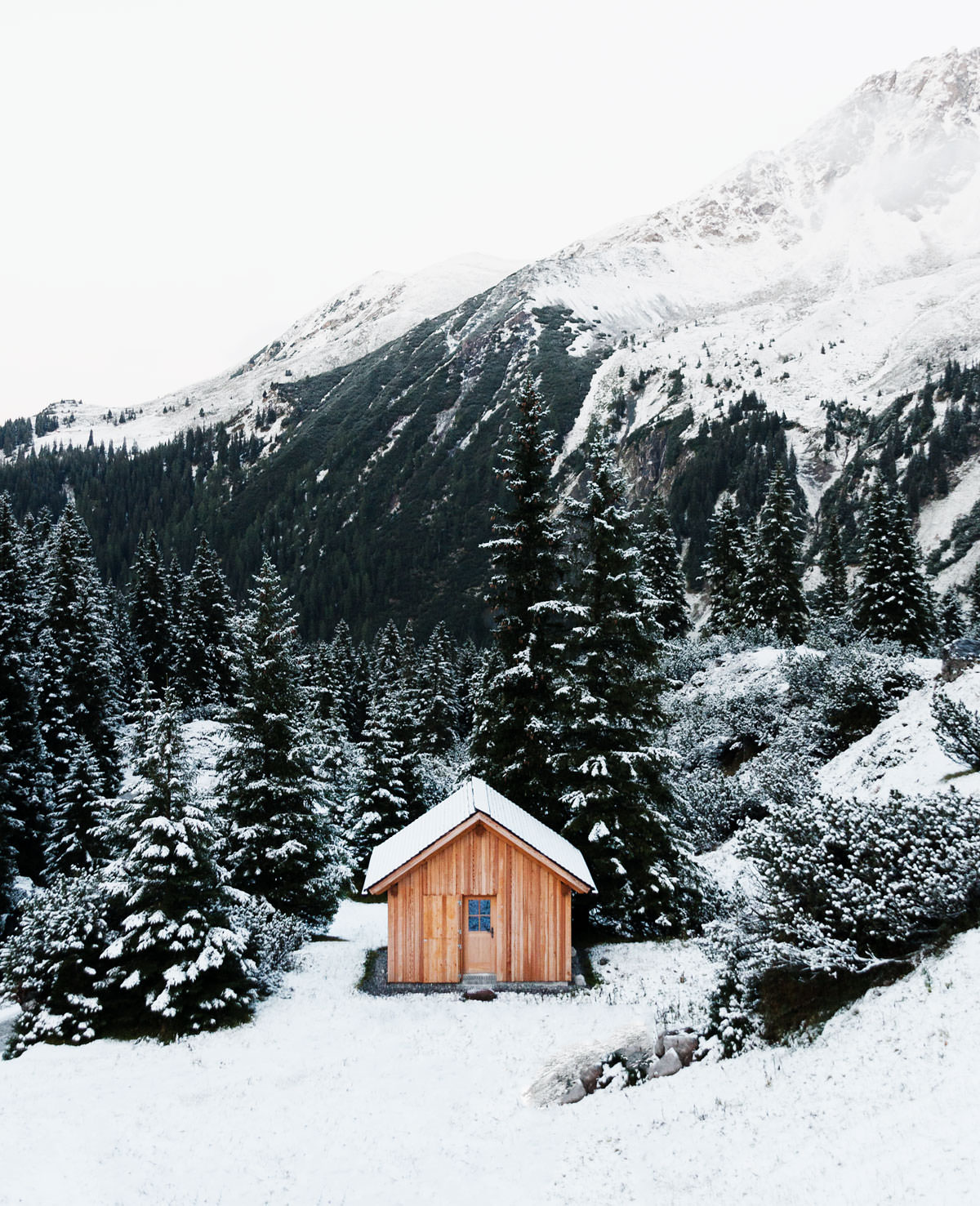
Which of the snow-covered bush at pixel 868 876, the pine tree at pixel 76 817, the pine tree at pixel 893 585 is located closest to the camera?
the snow-covered bush at pixel 868 876

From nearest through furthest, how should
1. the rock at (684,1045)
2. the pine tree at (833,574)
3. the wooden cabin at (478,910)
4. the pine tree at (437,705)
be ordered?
the rock at (684,1045), the wooden cabin at (478,910), the pine tree at (437,705), the pine tree at (833,574)

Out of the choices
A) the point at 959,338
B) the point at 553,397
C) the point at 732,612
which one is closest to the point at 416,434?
the point at 553,397

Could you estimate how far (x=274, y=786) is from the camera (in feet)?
72.6

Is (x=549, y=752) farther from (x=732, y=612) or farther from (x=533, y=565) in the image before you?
(x=732, y=612)

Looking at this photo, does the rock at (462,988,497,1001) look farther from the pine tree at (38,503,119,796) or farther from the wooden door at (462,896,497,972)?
the pine tree at (38,503,119,796)

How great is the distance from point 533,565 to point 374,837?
49.2 ft

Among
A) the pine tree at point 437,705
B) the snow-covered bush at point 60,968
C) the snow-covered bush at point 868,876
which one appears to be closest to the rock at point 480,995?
the snow-covered bush at point 60,968

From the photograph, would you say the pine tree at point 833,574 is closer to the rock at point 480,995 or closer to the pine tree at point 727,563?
the pine tree at point 727,563

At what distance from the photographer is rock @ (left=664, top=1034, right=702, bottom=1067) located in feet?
35.8

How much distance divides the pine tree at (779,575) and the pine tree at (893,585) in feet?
16.9

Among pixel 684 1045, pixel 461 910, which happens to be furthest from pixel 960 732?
pixel 461 910

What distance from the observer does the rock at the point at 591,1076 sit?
11000mm

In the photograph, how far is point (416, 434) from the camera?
18088 cm

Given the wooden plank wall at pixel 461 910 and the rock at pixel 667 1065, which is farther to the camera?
the wooden plank wall at pixel 461 910
